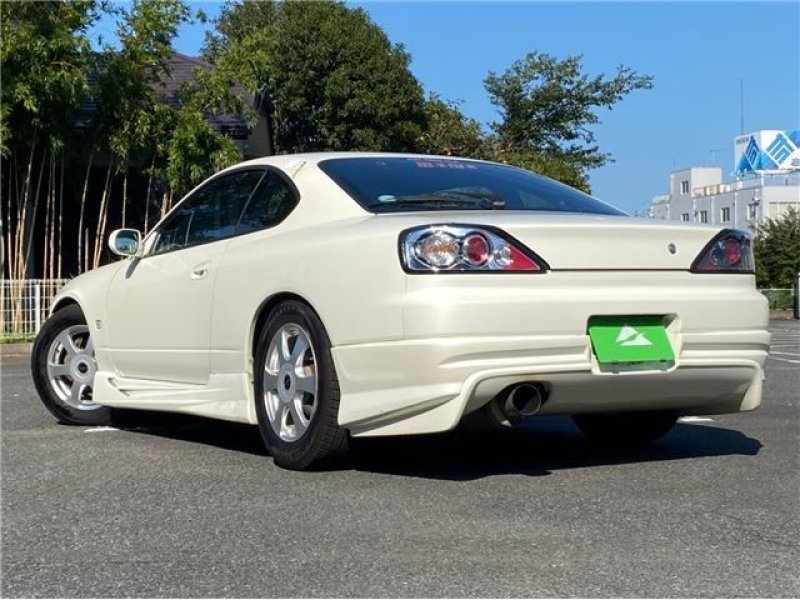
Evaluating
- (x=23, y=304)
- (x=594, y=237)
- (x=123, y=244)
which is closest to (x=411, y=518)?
(x=594, y=237)

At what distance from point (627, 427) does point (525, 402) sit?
4.41ft

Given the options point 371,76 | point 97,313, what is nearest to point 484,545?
point 97,313

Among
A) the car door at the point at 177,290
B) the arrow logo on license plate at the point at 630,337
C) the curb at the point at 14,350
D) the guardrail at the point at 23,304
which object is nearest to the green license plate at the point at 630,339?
the arrow logo on license plate at the point at 630,337

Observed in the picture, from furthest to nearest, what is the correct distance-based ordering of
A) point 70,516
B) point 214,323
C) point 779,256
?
point 779,256 → point 214,323 → point 70,516

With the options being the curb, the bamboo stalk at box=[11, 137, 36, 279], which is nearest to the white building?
the bamboo stalk at box=[11, 137, 36, 279]

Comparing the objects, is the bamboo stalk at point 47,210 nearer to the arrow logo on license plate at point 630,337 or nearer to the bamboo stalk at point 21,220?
the bamboo stalk at point 21,220

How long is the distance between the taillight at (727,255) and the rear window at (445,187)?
2.02 feet

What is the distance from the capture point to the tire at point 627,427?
209 inches

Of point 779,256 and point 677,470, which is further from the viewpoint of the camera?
point 779,256

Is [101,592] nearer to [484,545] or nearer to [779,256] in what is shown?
[484,545]

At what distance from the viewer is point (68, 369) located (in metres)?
6.37

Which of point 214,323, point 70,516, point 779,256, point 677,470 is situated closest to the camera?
point 70,516

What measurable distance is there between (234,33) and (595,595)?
4068cm

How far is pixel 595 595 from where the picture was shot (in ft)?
9.67
